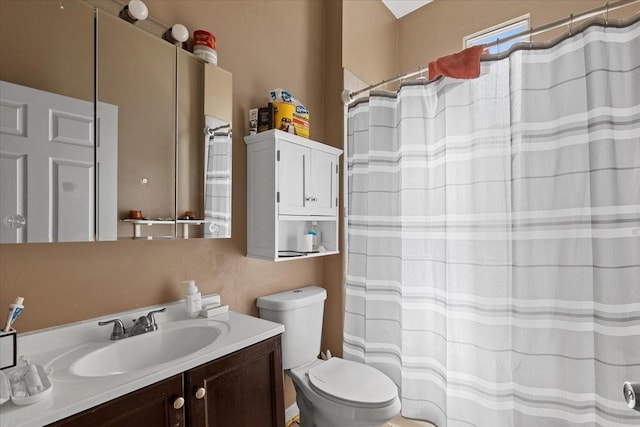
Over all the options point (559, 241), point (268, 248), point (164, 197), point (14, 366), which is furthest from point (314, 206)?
point (14, 366)

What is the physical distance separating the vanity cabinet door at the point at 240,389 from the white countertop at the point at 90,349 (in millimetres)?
43

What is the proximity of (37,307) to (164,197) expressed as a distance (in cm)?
56

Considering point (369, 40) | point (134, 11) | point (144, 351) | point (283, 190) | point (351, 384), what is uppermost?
point (369, 40)

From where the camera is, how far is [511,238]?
4.65 feet

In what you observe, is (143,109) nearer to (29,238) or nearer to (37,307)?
(29,238)

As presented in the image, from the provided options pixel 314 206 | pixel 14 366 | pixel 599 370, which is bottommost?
pixel 599 370

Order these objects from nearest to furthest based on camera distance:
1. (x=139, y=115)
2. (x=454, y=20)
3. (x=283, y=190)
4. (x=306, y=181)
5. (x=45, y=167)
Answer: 1. (x=45, y=167)
2. (x=139, y=115)
3. (x=283, y=190)
4. (x=306, y=181)
5. (x=454, y=20)

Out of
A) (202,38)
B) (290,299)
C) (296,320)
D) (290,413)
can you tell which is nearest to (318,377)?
(296,320)

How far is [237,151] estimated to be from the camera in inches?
69.0

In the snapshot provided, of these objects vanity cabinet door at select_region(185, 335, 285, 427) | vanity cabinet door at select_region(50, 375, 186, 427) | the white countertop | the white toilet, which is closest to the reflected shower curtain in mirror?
the white countertop

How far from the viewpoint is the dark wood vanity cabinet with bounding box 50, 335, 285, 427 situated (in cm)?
87

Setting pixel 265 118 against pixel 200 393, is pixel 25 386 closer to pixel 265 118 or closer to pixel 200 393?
pixel 200 393

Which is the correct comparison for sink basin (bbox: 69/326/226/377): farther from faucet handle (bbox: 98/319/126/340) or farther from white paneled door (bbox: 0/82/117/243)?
white paneled door (bbox: 0/82/117/243)

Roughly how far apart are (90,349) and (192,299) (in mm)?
395
